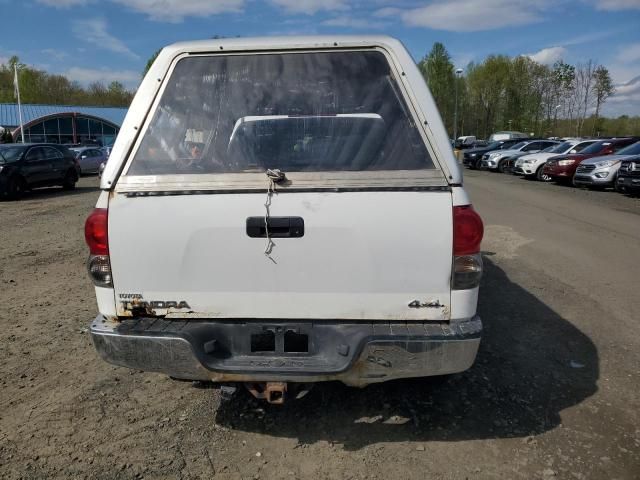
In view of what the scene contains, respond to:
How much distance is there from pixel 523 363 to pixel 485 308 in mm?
1266

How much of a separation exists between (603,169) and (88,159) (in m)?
22.4

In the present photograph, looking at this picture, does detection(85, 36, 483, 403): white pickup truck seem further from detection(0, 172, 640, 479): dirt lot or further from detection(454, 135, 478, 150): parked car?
detection(454, 135, 478, 150): parked car

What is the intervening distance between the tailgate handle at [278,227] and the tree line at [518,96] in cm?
5744

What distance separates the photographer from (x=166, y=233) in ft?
8.80

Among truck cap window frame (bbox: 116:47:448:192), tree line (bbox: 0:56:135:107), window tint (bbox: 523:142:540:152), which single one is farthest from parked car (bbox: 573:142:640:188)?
tree line (bbox: 0:56:135:107)

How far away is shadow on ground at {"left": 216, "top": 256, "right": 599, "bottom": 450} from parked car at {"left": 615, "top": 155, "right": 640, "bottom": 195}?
12.9 m

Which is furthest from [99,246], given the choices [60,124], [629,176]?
[60,124]

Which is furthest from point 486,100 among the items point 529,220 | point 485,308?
point 485,308

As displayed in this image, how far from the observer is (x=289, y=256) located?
269 centimetres

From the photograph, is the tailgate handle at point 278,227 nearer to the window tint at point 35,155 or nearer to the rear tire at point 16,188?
the rear tire at point 16,188

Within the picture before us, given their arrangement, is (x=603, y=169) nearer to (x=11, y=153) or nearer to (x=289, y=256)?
(x=289, y=256)

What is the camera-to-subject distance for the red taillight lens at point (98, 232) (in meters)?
2.71

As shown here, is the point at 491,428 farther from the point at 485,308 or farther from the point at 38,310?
the point at 38,310

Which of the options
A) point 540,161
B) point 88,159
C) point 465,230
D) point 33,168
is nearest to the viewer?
point 465,230
